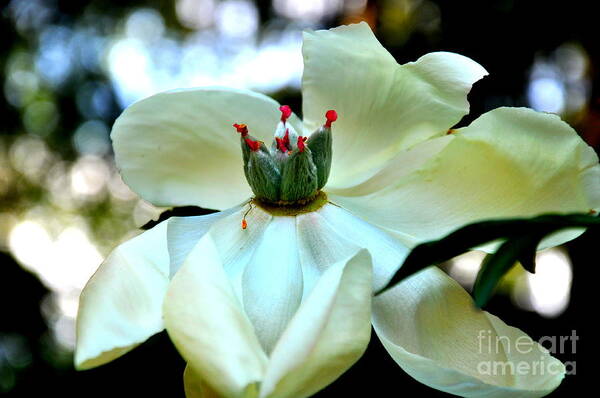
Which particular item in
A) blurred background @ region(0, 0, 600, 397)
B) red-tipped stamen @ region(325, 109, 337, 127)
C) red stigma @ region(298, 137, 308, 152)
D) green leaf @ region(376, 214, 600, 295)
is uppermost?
green leaf @ region(376, 214, 600, 295)

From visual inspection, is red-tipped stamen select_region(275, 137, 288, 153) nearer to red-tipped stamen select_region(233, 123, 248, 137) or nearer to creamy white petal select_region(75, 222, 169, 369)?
red-tipped stamen select_region(233, 123, 248, 137)

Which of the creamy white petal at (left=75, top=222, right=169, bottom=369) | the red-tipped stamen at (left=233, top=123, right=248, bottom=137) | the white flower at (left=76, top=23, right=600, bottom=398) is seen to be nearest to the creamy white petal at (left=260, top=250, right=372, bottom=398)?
A: the white flower at (left=76, top=23, right=600, bottom=398)

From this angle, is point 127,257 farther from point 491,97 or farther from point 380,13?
point 380,13

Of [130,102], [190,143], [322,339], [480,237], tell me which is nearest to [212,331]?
[322,339]

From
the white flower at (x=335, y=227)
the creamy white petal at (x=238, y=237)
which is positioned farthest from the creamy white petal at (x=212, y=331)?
the creamy white petal at (x=238, y=237)

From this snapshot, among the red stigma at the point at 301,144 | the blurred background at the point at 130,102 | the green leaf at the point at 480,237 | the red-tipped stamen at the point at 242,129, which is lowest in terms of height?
the blurred background at the point at 130,102

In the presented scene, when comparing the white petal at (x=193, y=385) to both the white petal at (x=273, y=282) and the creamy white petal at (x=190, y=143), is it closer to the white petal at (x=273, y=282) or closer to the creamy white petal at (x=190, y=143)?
the white petal at (x=273, y=282)
